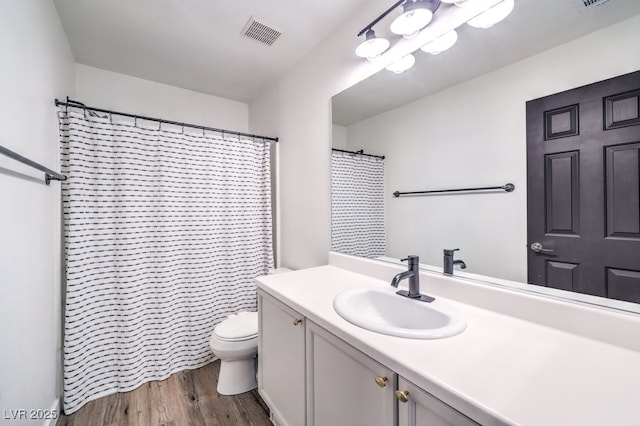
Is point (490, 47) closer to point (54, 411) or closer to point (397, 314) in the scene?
point (397, 314)

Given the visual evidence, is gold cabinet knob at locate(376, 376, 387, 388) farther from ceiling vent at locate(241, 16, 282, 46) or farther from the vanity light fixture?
ceiling vent at locate(241, 16, 282, 46)

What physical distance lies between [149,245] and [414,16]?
2160mm

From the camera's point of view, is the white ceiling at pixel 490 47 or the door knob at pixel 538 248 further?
the door knob at pixel 538 248

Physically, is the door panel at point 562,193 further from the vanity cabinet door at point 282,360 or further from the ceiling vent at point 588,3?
the vanity cabinet door at point 282,360

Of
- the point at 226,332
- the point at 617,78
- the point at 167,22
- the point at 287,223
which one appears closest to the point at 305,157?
the point at 287,223

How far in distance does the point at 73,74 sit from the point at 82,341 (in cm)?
201

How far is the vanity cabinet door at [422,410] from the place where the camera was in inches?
23.7

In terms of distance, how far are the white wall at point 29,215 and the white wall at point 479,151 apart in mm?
1679

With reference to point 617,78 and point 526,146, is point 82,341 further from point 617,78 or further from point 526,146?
point 617,78

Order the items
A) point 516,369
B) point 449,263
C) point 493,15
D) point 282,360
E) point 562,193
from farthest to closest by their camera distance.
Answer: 1. point 282,360
2. point 449,263
3. point 493,15
4. point 562,193
5. point 516,369

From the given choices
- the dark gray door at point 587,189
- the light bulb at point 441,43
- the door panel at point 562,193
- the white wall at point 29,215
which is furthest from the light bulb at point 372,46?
the white wall at point 29,215

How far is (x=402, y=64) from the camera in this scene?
4.60 ft

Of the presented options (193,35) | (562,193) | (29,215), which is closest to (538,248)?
(562,193)

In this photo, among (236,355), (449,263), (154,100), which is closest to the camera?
(449,263)
